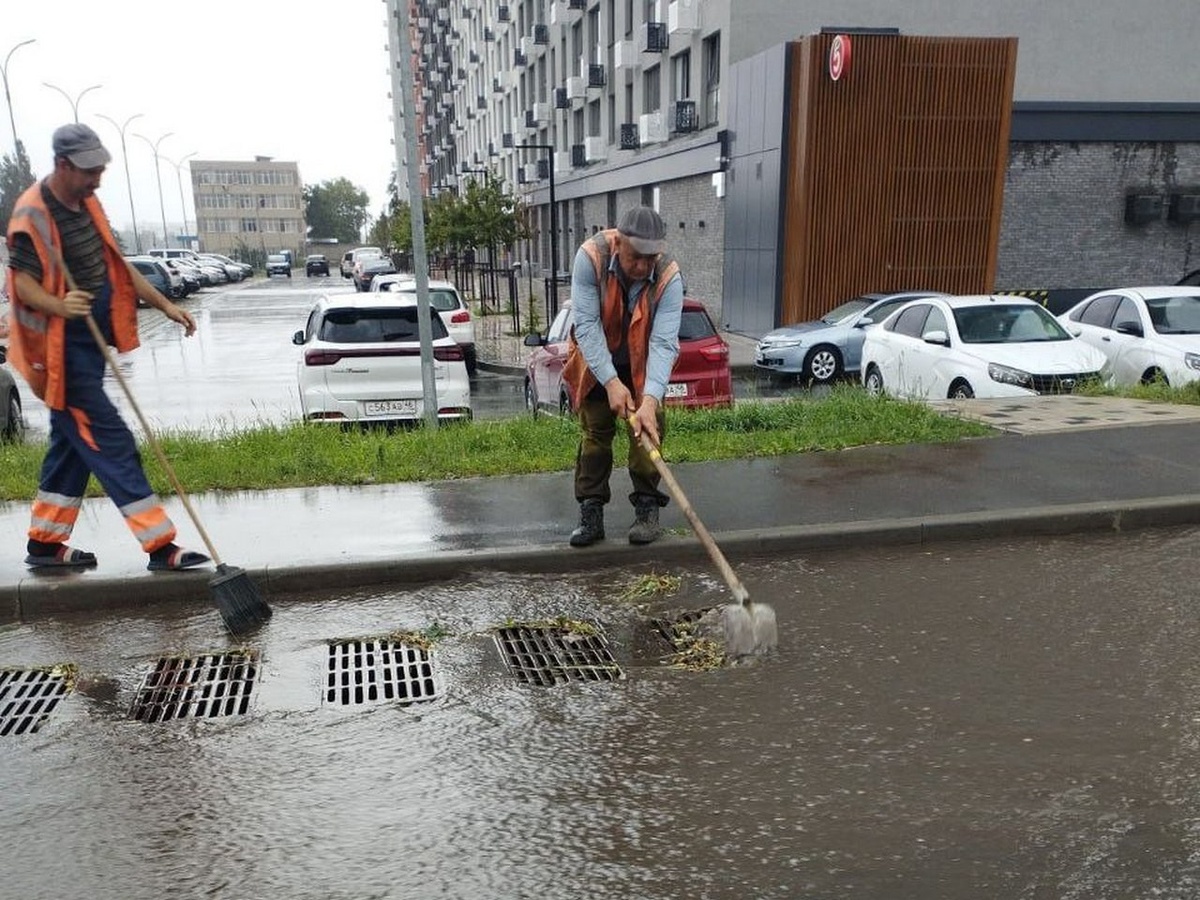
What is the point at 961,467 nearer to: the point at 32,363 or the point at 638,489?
the point at 638,489

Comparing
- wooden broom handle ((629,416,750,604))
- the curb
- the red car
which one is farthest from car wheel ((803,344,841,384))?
wooden broom handle ((629,416,750,604))

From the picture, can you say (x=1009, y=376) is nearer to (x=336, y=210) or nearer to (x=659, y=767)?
(x=659, y=767)

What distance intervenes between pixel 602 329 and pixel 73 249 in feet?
8.83

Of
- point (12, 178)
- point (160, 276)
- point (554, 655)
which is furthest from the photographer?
point (12, 178)

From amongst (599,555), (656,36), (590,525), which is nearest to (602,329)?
(590,525)

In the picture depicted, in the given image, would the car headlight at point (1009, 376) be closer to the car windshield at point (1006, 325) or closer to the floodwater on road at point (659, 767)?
the car windshield at point (1006, 325)

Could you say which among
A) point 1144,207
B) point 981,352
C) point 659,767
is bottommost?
point 659,767

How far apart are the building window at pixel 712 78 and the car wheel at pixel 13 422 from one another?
18622 mm

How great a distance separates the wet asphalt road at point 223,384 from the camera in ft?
45.0

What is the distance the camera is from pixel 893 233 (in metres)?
20.6

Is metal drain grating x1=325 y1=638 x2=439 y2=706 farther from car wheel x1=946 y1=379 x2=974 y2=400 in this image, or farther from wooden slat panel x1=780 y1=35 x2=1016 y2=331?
wooden slat panel x1=780 y1=35 x2=1016 y2=331

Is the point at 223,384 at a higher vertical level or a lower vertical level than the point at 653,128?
lower

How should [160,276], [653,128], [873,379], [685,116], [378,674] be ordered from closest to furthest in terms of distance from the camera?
[378,674], [873,379], [685,116], [653,128], [160,276]

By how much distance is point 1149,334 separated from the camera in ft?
39.3
